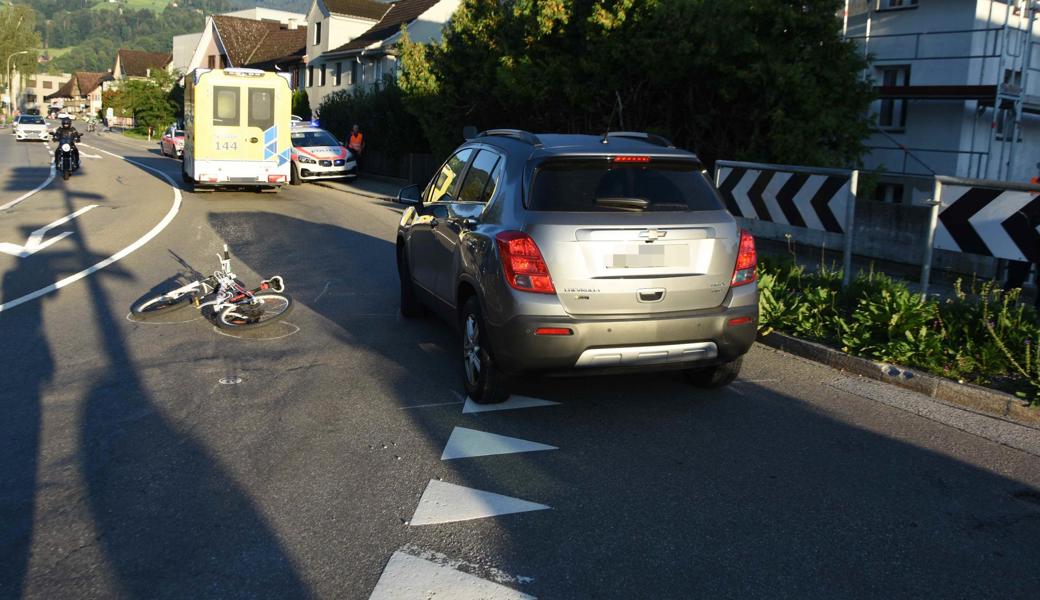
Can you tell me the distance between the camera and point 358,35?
54562 millimetres

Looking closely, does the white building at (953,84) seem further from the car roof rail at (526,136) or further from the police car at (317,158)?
the car roof rail at (526,136)

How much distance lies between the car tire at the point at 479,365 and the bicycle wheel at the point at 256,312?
2.85 m

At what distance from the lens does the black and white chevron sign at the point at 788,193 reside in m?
9.13

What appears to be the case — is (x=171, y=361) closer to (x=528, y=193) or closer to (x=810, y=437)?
(x=528, y=193)

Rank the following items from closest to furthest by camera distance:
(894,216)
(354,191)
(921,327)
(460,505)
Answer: (460,505)
(921,327)
(894,216)
(354,191)

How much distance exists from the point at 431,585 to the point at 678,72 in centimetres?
1346

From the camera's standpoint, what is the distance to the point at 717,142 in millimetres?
16219

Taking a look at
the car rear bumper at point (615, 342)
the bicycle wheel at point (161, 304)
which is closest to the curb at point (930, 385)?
the car rear bumper at point (615, 342)

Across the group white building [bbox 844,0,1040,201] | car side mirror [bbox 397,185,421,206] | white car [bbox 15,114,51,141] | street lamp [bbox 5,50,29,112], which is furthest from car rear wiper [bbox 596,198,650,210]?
street lamp [bbox 5,50,29,112]

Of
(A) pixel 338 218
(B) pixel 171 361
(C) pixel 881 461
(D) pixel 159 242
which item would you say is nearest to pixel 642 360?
(C) pixel 881 461

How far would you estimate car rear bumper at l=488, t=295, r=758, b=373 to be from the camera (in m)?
5.57

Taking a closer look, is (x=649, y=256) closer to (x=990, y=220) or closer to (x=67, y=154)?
(x=990, y=220)

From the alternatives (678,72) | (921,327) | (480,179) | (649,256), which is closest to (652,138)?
(480,179)

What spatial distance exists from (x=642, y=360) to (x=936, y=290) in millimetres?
6128
